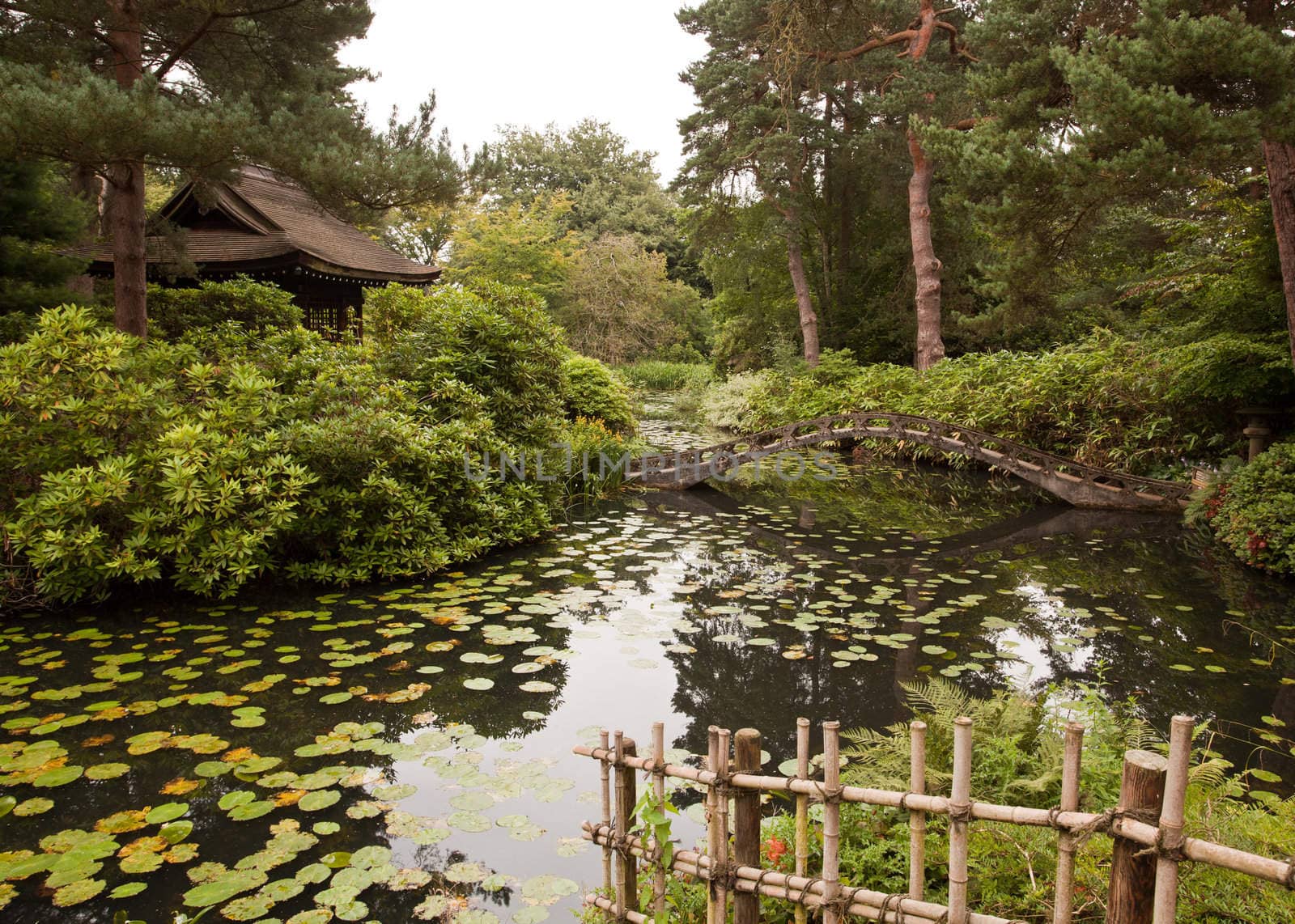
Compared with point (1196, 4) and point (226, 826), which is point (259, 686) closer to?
point (226, 826)

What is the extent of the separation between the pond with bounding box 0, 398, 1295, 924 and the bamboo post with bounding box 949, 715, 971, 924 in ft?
4.49

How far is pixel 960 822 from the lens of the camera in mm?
1630

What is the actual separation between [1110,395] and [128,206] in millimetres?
12433

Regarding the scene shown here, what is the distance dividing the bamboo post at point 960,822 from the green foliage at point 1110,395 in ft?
25.7

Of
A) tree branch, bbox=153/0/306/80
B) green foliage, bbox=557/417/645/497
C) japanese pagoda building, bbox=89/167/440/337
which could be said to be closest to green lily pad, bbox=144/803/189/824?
green foliage, bbox=557/417/645/497

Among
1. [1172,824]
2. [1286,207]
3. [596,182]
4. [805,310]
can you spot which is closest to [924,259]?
[805,310]

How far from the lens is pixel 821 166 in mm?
21094

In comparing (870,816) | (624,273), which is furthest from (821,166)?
(870,816)

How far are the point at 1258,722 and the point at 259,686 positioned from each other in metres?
5.15

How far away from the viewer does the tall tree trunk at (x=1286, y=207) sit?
6.76 m

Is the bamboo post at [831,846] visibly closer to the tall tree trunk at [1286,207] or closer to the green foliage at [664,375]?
the tall tree trunk at [1286,207]

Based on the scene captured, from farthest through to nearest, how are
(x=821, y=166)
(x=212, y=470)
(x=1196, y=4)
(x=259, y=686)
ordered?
(x=821, y=166) → (x=1196, y=4) → (x=212, y=470) → (x=259, y=686)

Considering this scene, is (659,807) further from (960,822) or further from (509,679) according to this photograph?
(509,679)

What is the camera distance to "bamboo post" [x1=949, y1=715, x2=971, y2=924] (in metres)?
1.61
